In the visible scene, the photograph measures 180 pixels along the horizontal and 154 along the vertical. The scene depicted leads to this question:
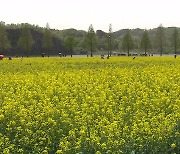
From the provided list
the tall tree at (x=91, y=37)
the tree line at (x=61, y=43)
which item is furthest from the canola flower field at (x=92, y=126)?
the tall tree at (x=91, y=37)

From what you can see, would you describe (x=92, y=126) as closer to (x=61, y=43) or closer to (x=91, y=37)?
(x=91, y=37)

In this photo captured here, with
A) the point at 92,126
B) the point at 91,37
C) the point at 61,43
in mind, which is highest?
the point at 91,37

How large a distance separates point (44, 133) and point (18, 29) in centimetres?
10718

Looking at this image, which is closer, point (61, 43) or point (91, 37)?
point (91, 37)

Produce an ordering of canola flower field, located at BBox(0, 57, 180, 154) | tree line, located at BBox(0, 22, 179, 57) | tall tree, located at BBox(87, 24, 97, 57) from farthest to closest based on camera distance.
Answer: tree line, located at BBox(0, 22, 179, 57) < tall tree, located at BBox(87, 24, 97, 57) < canola flower field, located at BBox(0, 57, 180, 154)

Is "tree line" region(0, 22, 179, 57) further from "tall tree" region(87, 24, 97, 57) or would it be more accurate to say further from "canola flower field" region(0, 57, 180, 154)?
"canola flower field" region(0, 57, 180, 154)

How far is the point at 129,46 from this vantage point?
87875 mm

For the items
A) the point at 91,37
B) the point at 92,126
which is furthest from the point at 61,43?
the point at 92,126

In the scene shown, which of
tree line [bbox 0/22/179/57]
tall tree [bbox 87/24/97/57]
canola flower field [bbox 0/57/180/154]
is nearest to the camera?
canola flower field [bbox 0/57/180/154]

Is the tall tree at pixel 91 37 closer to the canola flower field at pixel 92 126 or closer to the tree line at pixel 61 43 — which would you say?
the tree line at pixel 61 43

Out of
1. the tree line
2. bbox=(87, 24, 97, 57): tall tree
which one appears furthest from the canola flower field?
bbox=(87, 24, 97, 57): tall tree

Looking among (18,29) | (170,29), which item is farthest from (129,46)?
(170,29)

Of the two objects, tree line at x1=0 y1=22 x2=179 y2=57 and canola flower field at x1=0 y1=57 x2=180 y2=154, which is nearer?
canola flower field at x1=0 y1=57 x2=180 y2=154

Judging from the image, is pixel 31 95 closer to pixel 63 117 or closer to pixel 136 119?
pixel 63 117
